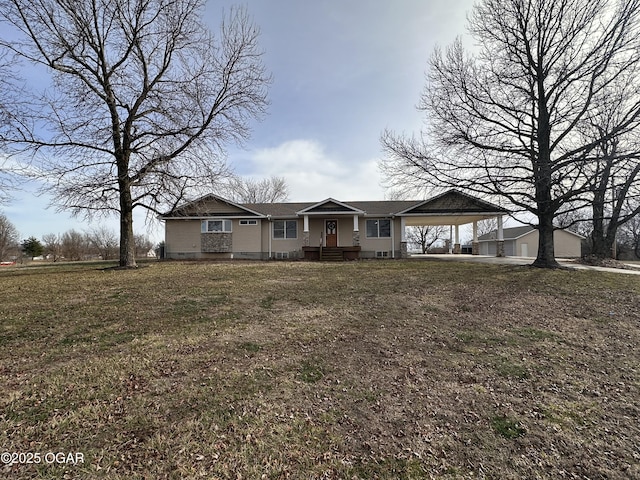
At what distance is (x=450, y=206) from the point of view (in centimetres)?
2064

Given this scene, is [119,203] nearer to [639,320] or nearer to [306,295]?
[306,295]

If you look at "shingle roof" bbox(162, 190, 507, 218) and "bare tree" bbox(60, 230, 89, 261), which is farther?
"bare tree" bbox(60, 230, 89, 261)

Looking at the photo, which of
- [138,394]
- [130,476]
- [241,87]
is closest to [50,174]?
[241,87]

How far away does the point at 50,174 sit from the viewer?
40.6ft

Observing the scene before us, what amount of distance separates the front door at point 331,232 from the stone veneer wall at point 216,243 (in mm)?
6728

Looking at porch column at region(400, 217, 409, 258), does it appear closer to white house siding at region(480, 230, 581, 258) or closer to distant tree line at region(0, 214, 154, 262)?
white house siding at region(480, 230, 581, 258)

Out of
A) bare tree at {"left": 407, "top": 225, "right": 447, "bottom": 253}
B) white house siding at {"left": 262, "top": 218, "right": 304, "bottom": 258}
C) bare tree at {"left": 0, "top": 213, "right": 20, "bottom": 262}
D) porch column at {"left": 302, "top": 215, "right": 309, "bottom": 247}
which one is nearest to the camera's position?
porch column at {"left": 302, "top": 215, "right": 309, "bottom": 247}

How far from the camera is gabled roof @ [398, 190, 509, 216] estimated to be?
19.8m

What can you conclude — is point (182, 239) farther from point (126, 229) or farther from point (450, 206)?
point (450, 206)

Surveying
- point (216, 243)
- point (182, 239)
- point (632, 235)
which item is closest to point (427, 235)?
point (632, 235)

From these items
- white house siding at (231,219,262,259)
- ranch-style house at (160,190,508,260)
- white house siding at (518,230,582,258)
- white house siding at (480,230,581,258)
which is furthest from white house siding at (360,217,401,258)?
white house siding at (518,230,582,258)

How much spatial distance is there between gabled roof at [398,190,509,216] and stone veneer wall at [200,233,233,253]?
1187cm

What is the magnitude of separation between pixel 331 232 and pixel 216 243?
7994 millimetres

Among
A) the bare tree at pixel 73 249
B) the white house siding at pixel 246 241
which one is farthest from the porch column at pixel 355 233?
the bare tree at pixel 73 249
